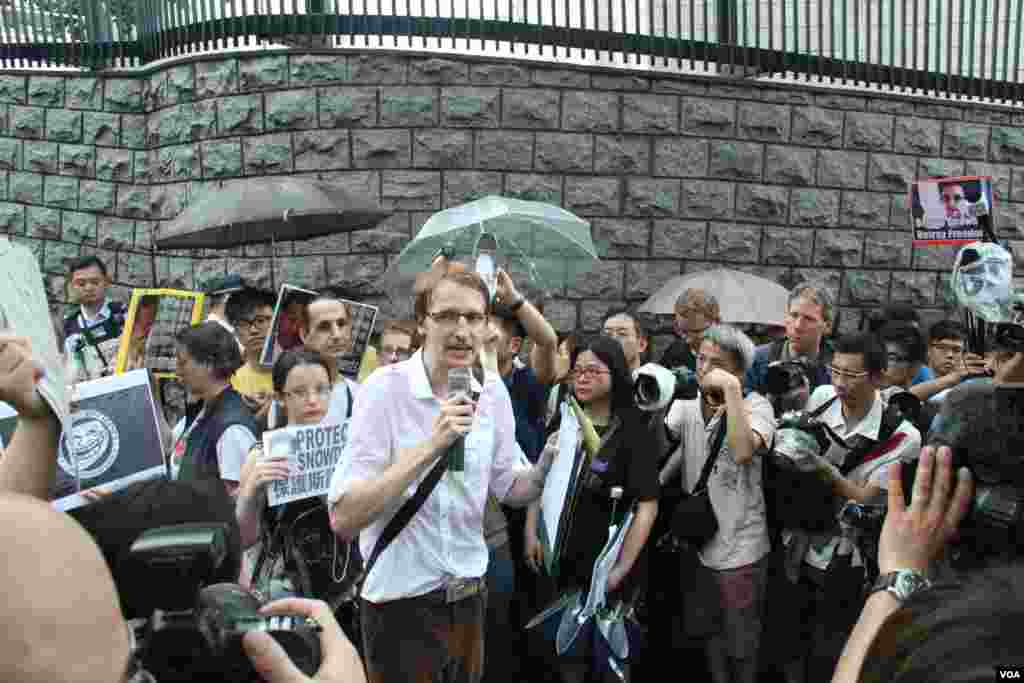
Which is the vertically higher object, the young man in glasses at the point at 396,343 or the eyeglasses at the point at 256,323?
the eyeglasses at the point at 256,323

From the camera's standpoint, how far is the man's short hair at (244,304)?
6.92 metres

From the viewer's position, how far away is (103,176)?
1117cm

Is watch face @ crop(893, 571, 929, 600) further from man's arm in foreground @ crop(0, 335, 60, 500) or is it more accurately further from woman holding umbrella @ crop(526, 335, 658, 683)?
woman holding umbrella @ crop(526, 335, 658, 683)

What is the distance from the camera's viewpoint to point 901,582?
2070mm

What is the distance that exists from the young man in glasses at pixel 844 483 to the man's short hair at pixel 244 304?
11.1ft

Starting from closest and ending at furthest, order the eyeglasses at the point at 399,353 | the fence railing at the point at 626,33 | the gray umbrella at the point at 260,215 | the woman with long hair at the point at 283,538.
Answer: the woman with long hair at the point at 283,538 → the eyeglasses at the point at 399,353 → the gray umbrella at the point at 260,215 → the fence railing at the point at 626,33

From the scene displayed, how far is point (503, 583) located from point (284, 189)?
4.03 m

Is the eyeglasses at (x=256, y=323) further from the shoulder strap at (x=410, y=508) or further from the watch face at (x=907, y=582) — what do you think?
the watch face at (x=907, y=582)

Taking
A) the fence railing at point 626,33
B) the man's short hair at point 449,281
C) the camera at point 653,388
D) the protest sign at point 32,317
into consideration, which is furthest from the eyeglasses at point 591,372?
the fence railing at point 626,33

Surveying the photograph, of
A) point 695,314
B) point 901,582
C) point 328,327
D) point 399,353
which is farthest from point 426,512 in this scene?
point 695,314

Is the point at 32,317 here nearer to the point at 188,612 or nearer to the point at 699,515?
the point at 188,612

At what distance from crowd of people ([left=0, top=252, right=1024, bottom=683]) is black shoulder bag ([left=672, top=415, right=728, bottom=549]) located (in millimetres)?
11

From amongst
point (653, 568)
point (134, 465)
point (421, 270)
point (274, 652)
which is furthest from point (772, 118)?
point (274, 652)

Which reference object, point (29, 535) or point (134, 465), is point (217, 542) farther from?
point (134, 465)
